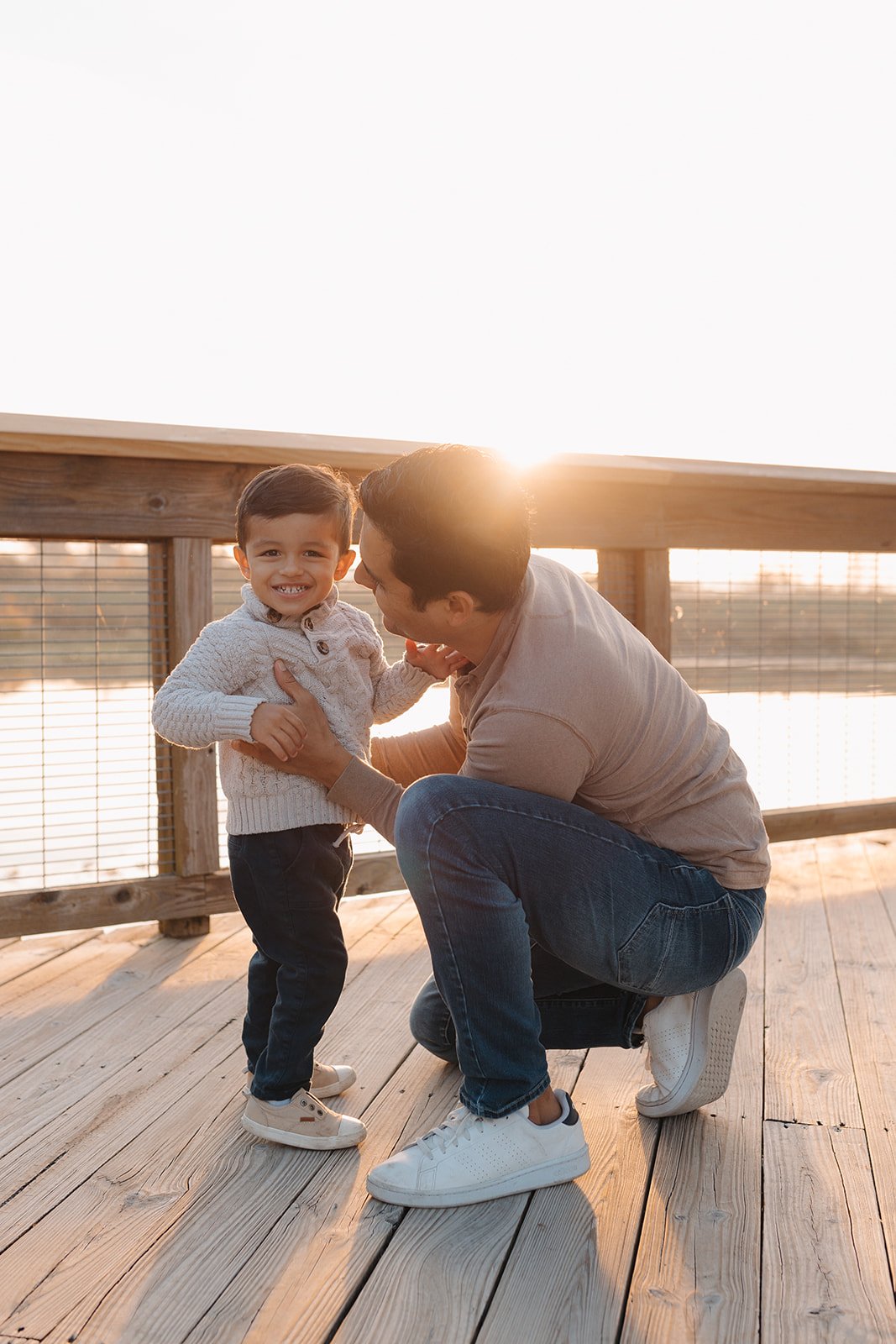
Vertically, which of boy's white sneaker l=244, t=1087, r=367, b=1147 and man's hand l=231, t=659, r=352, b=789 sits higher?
man's hand l=231, t=659, r=352, b=789

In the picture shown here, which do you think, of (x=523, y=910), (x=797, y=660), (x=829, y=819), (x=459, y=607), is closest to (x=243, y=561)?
(x=459, y=607)

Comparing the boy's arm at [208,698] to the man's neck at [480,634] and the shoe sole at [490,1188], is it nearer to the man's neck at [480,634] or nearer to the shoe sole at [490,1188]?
the man's neck at [480,634]

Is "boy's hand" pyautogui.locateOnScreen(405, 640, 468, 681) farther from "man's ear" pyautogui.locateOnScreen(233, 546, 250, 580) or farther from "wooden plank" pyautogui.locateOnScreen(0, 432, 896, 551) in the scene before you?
"wooden plank" pyautogui.locateOnScreen(0, 432, 896, 551)

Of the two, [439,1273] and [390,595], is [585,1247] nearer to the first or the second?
[439,1273]

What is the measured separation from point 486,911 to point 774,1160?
0.52 m

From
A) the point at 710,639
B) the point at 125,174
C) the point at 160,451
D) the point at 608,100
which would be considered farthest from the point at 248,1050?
the point at 125,174

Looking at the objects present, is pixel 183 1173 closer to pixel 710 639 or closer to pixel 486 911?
pixel 486 911

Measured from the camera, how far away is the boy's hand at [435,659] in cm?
154

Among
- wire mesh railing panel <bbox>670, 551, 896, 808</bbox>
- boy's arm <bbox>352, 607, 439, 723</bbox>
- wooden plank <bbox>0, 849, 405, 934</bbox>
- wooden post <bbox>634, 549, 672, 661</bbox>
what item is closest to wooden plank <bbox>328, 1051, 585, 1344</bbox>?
boy's arm <bbox>352, 607, 439, 723</bbox>

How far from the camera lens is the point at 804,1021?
1.97 metres

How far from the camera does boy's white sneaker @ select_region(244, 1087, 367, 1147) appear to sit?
1.47 meters

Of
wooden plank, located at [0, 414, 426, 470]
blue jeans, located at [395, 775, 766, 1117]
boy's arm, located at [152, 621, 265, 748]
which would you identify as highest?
wooden plank, located at [0, 414, 426, 470]

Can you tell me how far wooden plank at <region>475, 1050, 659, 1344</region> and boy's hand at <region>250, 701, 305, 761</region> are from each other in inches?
24.7

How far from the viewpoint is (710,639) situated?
2934mm
